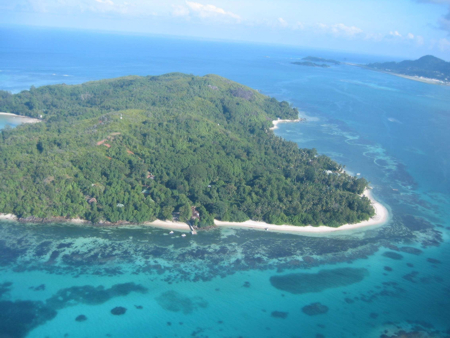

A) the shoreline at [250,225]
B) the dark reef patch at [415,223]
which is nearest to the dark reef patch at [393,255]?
the shoreline at [250,225]

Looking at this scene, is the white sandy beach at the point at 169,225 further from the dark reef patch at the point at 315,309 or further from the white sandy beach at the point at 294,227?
the dark reef patch at the point at 315,309

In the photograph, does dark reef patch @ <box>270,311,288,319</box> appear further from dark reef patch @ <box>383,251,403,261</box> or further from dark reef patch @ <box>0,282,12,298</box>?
dark reef patch @ <box>0,282,12,298</box>

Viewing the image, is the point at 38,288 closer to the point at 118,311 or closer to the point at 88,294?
the point at 88,294

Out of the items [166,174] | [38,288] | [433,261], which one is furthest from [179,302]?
[433,261]

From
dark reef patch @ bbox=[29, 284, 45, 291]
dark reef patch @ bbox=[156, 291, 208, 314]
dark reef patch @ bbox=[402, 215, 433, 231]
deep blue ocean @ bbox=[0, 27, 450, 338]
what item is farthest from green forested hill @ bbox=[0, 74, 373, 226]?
dark reef patch @ bbox=[156, 291, 208, 314]

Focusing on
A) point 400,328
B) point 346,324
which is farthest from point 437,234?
point 346,324

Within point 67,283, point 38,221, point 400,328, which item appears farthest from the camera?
point 38,221

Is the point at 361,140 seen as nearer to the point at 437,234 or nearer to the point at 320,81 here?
the point at 437,234
